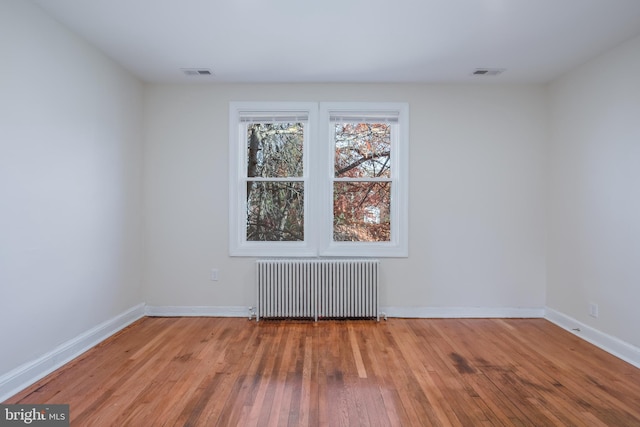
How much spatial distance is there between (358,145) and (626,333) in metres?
3.05

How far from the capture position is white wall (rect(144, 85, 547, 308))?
4094 millimetres

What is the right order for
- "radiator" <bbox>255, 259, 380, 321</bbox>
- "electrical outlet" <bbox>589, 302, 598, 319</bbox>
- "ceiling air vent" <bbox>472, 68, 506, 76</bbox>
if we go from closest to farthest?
"electrical outlet" <bbox>589, 302, 598, 319</bbox>, "ceiling air vent" <bbox>472, 68, 506, 76</bbox>, "radiator" <bbox>255, 259, 380, 321</bbox>

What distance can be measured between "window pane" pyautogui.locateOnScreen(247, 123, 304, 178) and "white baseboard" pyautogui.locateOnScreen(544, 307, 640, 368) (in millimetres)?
3254

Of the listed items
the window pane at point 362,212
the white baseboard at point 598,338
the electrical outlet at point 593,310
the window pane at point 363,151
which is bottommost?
the white baseboard at point 598,338

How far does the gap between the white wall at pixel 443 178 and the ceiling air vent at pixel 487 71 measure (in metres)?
0.32

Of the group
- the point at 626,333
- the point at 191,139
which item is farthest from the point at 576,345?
the point at 191,139

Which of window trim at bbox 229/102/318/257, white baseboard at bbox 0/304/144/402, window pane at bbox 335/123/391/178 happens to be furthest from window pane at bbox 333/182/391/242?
white baseboard at bbox 0/304/144/402

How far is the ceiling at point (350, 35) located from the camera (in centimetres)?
253

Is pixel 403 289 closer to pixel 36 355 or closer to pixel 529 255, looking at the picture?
pixel 529 255

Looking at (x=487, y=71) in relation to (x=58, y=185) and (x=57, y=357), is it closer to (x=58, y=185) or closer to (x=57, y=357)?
(x=58, y=185)

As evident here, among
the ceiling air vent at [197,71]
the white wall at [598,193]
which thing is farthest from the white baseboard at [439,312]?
the ceiling air vent at [197,71]

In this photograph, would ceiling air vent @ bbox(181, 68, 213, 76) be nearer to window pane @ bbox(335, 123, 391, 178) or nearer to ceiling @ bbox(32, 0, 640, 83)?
ceiling @ bbox(32, 0, 640, 83)

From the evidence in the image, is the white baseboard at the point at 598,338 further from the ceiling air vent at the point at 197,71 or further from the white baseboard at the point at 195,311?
the ceiling air vent at the point at 197,71

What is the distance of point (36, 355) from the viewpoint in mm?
2598
